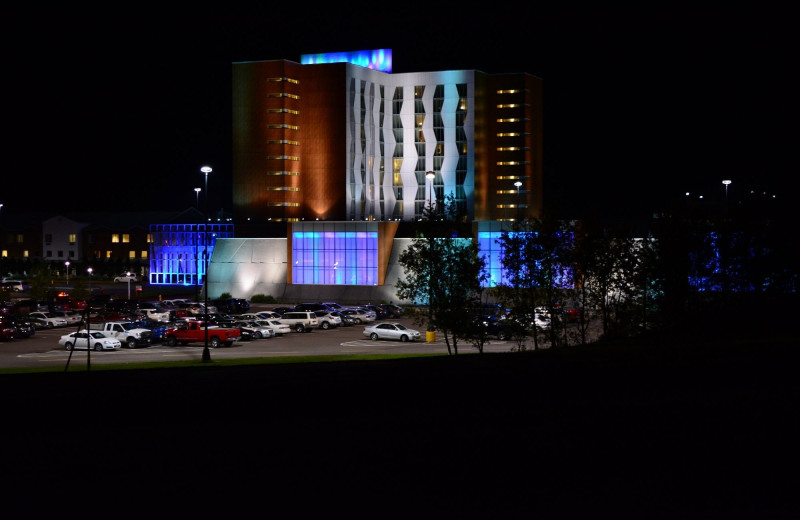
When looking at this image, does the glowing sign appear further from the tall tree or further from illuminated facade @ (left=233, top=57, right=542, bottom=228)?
the tall tree

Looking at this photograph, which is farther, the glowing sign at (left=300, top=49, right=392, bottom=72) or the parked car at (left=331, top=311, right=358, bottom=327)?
the glowing sign at (left=300, top=49, right=392, bottom=72)

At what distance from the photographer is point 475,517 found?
11.4 m

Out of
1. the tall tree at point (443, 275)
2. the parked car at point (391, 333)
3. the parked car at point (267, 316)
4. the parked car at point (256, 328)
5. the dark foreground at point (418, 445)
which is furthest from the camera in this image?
the parked car at point (267, 316)

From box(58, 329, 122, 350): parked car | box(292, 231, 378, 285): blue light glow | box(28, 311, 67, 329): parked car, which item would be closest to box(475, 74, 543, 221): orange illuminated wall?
box(292, 231, 378, 285): blue light glow

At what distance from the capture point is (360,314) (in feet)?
221

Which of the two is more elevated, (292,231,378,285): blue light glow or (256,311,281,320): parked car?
(292,231,378,285): blue light glow

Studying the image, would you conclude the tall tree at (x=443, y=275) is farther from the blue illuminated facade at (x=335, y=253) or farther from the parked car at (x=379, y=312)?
the blue illuminated facade at (x=335, y=253)

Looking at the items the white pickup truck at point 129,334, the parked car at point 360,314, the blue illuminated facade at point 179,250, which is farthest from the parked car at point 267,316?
the blue illuminated facade at point 179,250

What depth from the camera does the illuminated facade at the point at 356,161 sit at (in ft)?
300

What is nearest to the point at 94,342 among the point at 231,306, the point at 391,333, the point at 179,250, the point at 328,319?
the point at 391,333

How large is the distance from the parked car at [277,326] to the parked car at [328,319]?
14.2 ft

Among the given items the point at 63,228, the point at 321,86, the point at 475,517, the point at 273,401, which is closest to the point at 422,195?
the point at 321,86

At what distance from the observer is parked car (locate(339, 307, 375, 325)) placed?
66375mm

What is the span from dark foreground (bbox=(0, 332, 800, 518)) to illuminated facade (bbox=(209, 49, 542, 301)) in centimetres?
5794
